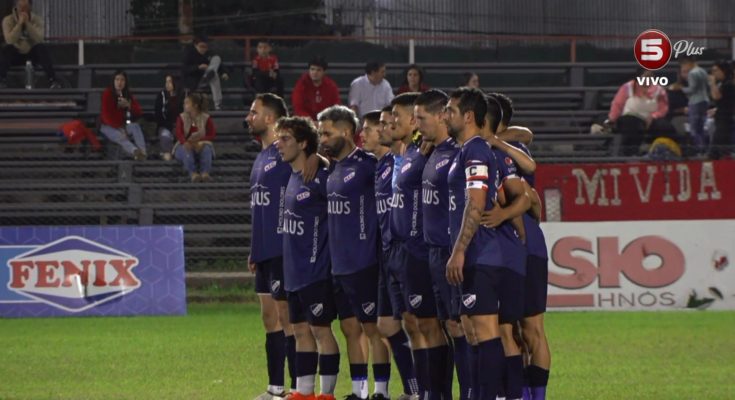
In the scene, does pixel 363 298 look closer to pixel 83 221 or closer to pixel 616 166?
pixel 616 166

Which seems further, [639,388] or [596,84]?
[596,84]

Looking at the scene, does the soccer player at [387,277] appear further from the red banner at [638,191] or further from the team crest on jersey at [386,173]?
the red banner at [638,191]

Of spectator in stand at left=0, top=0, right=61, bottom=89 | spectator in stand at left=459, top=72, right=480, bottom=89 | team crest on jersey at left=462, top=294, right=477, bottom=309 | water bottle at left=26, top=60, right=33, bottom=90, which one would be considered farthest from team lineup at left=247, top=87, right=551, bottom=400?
water bottle at left=26, top=60, right=33, bottom=90

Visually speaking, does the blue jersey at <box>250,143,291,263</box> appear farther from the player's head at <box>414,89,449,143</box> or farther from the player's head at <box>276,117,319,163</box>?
the player's head at <box>414,89,449,143</box>

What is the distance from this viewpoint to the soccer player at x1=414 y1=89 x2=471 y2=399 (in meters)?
10.4

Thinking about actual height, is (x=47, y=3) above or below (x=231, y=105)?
above

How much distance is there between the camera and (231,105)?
26.0 metres

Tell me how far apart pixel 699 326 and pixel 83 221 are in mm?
9693

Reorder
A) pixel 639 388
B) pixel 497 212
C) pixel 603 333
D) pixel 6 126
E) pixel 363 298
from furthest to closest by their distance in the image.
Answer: pixel 6 126, pixel 603 333, pixel 639 388, pixel 363 298, pixel 497 212

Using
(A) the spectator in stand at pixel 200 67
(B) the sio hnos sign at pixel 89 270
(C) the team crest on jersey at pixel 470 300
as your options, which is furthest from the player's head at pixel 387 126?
(A) the spectator in stand at pixel 200 67

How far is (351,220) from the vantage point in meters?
11.6

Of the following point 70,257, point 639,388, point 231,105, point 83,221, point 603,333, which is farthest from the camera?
point 231,105

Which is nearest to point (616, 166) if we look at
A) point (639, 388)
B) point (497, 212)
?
point (639, 388)

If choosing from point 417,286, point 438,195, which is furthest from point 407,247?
point 438,195
